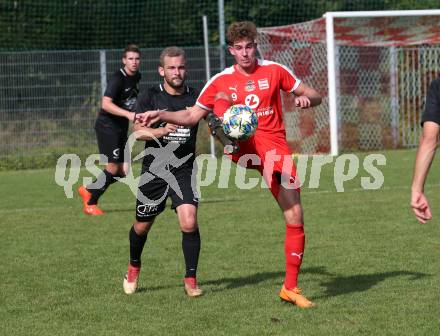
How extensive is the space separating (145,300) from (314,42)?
14760mm

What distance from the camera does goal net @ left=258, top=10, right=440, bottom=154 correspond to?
21.1m

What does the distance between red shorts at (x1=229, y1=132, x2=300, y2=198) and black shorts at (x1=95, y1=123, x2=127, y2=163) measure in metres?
6.10

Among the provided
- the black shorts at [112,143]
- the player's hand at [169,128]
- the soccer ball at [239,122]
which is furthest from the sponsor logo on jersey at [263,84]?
the black shorts at [112,143]

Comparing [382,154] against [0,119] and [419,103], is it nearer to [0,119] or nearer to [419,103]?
[419,103]

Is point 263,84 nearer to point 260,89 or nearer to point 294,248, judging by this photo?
point 260,89

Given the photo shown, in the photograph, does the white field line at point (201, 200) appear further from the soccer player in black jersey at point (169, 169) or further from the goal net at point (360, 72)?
the soccer player in black jersey at point (169, 169)

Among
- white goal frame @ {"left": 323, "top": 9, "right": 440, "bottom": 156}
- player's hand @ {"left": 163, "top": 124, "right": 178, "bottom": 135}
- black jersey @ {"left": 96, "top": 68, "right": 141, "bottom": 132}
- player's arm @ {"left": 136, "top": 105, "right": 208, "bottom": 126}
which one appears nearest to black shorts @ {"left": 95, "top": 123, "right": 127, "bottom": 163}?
black jersey @ {"left": 96, "top": 68, "right": 141, "bottom": 132}

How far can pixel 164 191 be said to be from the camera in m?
7.57

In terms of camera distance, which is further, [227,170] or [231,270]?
[227,170]

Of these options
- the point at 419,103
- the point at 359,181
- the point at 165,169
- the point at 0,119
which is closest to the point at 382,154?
the point at 419,103

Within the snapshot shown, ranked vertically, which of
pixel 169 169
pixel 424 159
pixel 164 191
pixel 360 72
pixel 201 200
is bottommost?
pixel 201 200

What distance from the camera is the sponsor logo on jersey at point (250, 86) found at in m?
7.08

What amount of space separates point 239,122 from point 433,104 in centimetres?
180

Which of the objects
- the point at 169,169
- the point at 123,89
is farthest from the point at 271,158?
the point at 123,89
